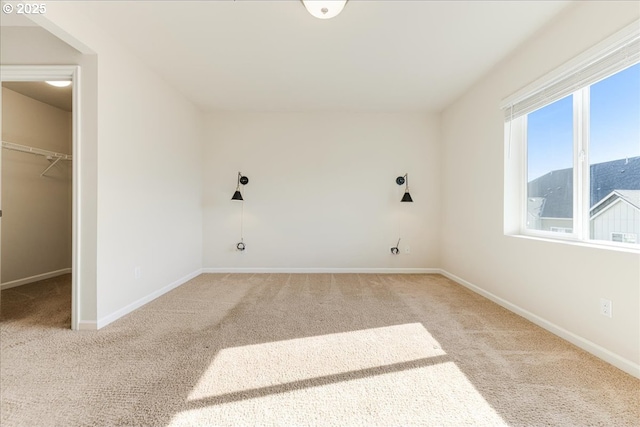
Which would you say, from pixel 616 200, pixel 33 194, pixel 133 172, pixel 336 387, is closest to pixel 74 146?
pixel 133 172

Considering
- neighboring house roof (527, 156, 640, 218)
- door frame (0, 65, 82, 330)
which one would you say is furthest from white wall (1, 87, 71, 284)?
neighboring house roof (527, 156, 640, 218)

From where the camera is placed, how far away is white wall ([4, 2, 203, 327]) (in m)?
2.19

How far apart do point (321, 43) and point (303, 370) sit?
8.52 feet

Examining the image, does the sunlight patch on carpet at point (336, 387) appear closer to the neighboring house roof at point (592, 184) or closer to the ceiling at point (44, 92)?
the neighboring house roof at point (592, 184)

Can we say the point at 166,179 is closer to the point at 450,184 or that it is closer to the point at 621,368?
the point at 450,184

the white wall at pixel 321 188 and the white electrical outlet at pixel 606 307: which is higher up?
the white wall at pixel 321 188

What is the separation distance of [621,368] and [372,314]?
1.61 metres

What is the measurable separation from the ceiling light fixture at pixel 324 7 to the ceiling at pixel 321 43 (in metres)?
0.10

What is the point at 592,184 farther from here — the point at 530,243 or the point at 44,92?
the point at 44,92

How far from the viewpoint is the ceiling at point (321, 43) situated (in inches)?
78.7

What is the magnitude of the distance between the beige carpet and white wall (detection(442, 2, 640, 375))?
23cm

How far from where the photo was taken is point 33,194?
3641 mm

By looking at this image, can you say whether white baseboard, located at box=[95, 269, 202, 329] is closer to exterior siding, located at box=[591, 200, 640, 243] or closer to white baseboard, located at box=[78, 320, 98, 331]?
white baseboard, located at box=[78, 320, 98, 331]

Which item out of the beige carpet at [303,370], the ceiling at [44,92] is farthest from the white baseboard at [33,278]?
the ceiling at [44,92]
